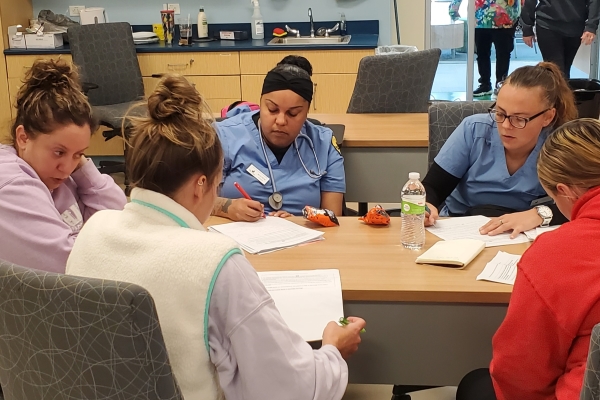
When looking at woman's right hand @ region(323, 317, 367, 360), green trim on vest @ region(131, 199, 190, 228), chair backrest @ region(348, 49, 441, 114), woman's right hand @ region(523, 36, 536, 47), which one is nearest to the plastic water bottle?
woman's right hand @ region(323, 317, 367, 360)

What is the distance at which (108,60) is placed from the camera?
478 centimetres

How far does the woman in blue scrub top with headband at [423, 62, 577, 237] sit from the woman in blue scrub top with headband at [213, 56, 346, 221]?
0.36 metres

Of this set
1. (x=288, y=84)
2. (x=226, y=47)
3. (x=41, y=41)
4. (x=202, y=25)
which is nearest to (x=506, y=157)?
(x=288, y=84)

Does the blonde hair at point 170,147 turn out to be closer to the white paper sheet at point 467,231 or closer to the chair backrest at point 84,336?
the chair backrest at point 84,336

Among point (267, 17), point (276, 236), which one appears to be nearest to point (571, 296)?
point (276, 236)

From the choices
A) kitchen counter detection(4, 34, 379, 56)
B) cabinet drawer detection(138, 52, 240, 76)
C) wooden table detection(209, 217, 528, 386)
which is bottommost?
wooden table detection(209, 217, 528, 386)

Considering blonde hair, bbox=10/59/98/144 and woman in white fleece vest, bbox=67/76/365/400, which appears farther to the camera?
blonde hair, bbox=10/59/98/144

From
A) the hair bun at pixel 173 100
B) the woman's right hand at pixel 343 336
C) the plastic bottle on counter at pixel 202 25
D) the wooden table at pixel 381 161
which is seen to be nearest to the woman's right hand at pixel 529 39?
the plastic bottle on counter at pixel 202 25

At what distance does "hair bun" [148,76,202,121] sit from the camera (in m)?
1.16

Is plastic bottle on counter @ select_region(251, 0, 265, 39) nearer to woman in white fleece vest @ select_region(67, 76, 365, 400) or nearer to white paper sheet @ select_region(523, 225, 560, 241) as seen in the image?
white paper sheet @ select_region(523, 225, 560, 241)

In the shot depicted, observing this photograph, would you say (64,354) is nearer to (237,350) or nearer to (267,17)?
(237,350)

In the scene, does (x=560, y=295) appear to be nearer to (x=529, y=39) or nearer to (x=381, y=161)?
(x=381, y=161)

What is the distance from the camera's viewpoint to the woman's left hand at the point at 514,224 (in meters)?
1.90

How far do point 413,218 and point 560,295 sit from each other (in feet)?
2.28
